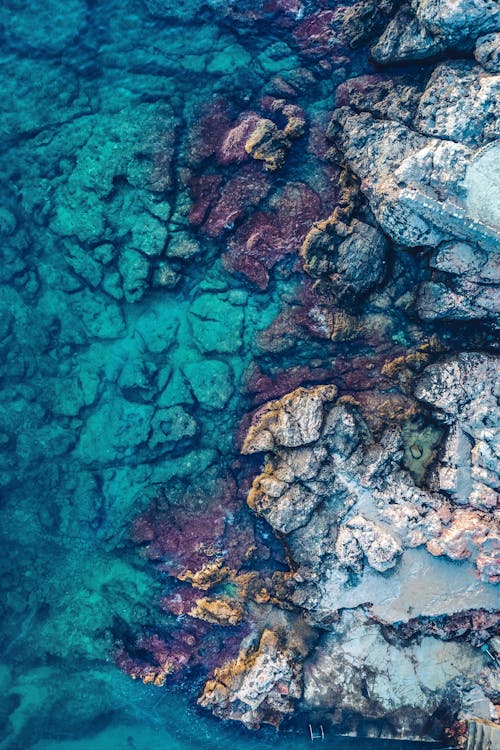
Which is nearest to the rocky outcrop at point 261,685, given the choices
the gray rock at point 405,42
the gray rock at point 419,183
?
the gray rock at point 419,183

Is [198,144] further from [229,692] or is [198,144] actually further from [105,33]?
→ [229,692]

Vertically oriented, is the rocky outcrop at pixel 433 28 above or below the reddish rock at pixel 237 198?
above

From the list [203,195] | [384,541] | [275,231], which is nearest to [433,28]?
[275,231]

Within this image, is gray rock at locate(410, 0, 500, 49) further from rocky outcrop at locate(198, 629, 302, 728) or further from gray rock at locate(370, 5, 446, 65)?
rocky outcrop at locate(198, 629, 302, 728)

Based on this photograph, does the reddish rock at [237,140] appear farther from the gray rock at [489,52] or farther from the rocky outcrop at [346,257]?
the gray rock at [489,52]

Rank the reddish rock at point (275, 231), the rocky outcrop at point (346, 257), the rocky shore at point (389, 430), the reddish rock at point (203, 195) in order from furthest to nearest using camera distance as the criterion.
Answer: the reddish rock at point (203, 195) < the reddish rock at point (275, 231) < the rocky outcrop at point (346, 257) < the rocky shore at point (389, 430)

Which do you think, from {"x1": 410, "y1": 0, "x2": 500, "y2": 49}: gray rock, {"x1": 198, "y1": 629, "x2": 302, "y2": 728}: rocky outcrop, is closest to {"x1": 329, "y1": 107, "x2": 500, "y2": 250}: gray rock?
{"x1": 410, "y1": 0, "x2": 500, "y2": 49}: gray rock

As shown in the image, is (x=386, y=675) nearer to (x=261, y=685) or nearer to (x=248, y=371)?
(x=261, y=685)
